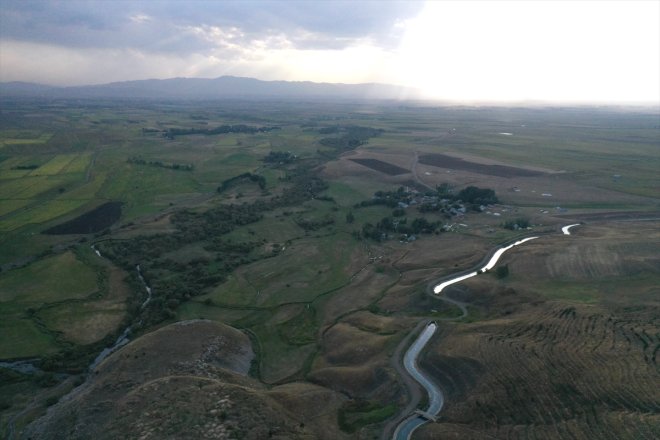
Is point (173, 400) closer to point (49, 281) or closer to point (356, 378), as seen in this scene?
point (356, 378)

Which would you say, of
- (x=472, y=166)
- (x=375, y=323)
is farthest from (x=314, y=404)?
(x=472, y=166)

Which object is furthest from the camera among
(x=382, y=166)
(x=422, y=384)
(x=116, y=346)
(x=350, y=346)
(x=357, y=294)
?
(x=382, y=166)

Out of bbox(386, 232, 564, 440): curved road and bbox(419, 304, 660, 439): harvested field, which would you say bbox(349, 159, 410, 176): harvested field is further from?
bbox(419, 304, 660, 439): harvested field

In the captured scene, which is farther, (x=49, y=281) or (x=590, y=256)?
(x=590, y=256)

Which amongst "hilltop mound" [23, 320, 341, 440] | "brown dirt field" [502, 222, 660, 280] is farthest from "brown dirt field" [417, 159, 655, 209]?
"hilltop mound" [23, 320, 341, 440]

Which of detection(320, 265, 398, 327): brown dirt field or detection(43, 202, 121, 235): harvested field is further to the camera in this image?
detection(43, 202, 121, 235): harvested field

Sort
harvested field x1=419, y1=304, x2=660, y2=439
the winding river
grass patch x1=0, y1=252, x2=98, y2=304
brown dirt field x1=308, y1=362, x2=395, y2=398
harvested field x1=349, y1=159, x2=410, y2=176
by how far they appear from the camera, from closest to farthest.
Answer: harvested field x1=419, y1=304, x2=660, y2=439 < the winding river < brown dirt field x1=308, y1=362, x2=395, y2=398 < grass patch x1=0, y1=252, x2=98, y2=304 < harvested field x1=349, y1=159, x2=410, y2=176
